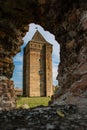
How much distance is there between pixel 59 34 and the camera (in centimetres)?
471

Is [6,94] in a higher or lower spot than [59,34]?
lower

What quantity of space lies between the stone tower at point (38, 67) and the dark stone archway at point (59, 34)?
34.7 meters

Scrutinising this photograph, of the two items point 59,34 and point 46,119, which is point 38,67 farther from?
point 46,119

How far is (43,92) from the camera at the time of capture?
42.2 m

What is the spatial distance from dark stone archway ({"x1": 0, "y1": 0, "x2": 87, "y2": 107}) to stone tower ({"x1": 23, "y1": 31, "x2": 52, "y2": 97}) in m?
34.7

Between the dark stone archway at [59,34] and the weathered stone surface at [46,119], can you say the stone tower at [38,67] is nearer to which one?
the dark stone archway at [59,34]

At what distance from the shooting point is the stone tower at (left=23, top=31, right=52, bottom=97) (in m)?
42.0

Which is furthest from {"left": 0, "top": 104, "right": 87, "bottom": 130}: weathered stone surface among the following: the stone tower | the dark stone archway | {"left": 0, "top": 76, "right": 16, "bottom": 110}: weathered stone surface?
the stone tower

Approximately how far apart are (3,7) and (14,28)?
0.82 metres

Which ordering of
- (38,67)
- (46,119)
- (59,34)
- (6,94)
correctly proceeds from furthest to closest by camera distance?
(38,67), (6,94), (59,34), (46,119)

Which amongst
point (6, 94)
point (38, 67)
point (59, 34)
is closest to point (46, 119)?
point (59, 34)

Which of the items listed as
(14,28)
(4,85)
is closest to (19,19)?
(14,28)

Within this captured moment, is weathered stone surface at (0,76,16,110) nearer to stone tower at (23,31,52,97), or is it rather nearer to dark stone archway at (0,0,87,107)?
dark stone archway at (0,0,87,107)

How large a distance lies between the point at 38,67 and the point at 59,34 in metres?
38.6
